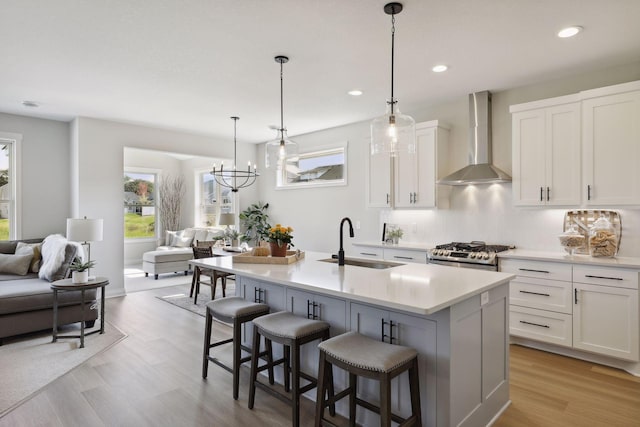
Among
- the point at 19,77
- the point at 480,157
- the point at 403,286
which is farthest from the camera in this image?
the point at 480,157

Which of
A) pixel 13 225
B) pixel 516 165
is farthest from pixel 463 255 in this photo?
pixel 13 225

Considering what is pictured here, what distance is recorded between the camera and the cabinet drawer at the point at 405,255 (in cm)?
447

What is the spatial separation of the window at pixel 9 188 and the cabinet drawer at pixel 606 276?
721cm

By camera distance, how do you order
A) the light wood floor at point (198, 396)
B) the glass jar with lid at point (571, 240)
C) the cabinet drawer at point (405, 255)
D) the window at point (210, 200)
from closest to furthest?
1. the light wood floor at point (198, 396)
2. the glass jar with lid at point (571, 240)
3. the cabinet drawer at point (405, 255)
4. the window at point (210, 200)

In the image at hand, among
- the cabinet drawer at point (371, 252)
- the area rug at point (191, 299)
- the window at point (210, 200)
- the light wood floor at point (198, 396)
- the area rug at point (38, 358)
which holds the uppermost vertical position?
the window at point (210, 200)

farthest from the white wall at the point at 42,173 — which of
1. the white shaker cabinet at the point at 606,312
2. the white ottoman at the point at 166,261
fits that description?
the white shaker cabinet at the point at 606,312

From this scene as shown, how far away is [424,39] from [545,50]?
3.73 ft

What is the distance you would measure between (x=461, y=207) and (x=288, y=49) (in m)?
2.90

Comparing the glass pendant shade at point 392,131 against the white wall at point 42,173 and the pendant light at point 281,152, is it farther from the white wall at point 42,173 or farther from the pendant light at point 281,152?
the white wall at point 42,173

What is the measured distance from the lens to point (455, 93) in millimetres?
4430

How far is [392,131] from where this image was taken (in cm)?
259

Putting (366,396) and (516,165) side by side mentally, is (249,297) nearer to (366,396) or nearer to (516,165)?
(366,396)

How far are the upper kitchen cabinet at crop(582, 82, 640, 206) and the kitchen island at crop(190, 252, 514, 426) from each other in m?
1.69

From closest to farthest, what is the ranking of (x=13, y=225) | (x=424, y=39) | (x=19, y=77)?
1. (x=424, y=39)
2. (x=19, y=77)
3. (x=13, y=225)
